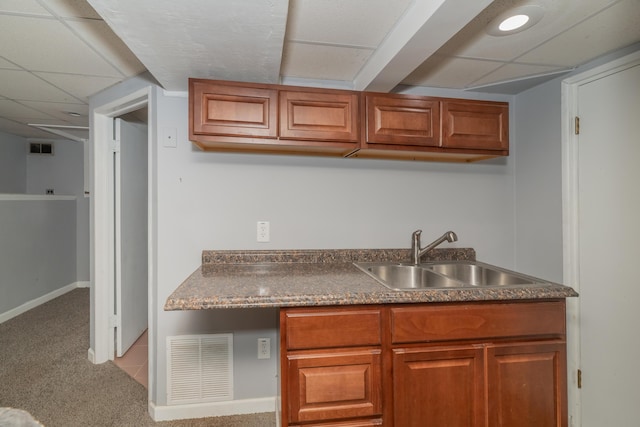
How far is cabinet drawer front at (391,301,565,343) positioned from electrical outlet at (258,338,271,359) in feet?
3.07

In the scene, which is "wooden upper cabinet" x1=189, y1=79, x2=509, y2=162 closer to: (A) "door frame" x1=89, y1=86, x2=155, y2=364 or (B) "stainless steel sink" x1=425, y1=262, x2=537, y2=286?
(B) "stainless steel sink" x1=425, y1=262, x2=537, y2=286

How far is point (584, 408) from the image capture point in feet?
5.42

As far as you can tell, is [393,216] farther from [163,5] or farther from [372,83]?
[163,5]

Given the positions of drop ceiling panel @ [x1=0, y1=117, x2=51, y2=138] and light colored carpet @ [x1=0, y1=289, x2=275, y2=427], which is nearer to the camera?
light colored carpet @ [x1=0, y1=289, x2=275, y2=427]

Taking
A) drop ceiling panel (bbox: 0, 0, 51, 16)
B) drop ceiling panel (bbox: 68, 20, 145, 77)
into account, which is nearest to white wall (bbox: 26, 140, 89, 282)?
drop ceiling panel (bbox: 68, 20, 145, 77)

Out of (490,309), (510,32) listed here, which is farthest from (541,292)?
(510,32)

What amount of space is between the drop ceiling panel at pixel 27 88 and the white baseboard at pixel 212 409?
2.29 meters

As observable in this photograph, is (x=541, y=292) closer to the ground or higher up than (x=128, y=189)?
closer to the ground

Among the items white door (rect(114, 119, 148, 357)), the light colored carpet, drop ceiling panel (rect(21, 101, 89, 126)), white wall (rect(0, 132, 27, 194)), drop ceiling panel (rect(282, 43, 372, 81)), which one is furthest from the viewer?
white wall (rect(0, 132, 27, 194))

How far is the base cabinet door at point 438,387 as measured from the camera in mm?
1265

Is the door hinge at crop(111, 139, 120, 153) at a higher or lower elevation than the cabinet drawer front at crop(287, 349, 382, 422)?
higher

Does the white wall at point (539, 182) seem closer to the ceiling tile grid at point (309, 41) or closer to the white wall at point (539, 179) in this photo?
the white wall at point (539, 179)

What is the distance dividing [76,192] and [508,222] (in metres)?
5.40

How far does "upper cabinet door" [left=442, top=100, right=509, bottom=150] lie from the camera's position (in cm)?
172
